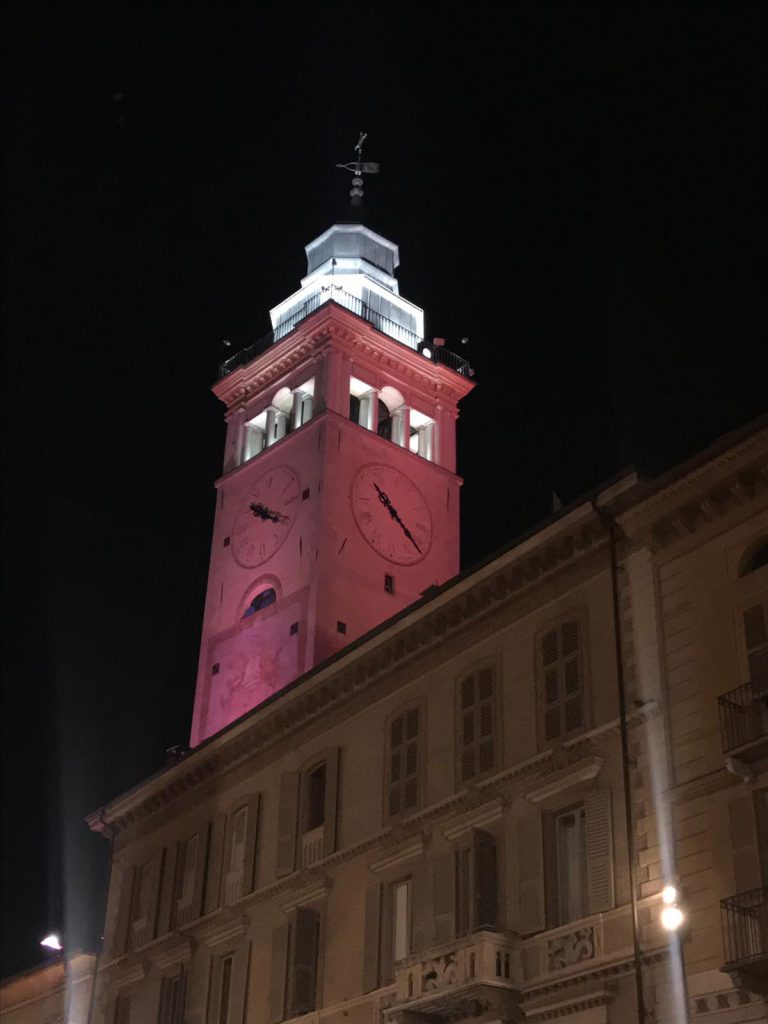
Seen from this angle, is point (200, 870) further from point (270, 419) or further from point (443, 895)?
point (270, 419)

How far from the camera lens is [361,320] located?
55500mm

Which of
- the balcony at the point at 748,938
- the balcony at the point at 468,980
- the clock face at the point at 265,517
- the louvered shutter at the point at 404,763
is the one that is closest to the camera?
the balcony at the point at 748,938

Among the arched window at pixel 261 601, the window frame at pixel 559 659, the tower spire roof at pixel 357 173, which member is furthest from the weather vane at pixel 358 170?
the window frame at pixel 559 659

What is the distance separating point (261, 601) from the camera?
52438 millimetres

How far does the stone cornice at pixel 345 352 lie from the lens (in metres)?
55.0

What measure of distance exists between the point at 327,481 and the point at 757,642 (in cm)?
2880

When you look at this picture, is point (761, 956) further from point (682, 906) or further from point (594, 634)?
point (594, 634)

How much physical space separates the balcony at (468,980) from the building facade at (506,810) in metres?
0.05

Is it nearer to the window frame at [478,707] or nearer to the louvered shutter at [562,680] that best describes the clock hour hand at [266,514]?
the window frame at [478,707]

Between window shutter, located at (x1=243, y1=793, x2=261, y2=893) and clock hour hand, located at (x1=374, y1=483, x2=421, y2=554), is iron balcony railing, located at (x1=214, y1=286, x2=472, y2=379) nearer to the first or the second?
clock hour hand, located at (x1=374, y1=483, x2=421, y2=554)

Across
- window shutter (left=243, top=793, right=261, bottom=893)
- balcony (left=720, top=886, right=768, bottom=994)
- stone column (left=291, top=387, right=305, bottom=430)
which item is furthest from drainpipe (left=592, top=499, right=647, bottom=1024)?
stone column (left=291, top=387, right=305, bottom=430)

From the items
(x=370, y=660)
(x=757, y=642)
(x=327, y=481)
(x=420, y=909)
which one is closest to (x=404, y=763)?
(x=370, y=660)

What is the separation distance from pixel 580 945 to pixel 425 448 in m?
33.4

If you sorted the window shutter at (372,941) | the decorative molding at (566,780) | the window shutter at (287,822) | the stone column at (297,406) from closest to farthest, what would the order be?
the decorative molding at (566,780), the window shutter at (372,941), the window shutter at (287,822), the stone column at (297,406)
